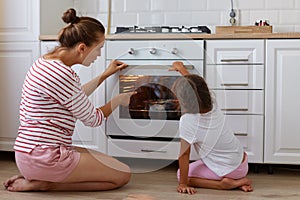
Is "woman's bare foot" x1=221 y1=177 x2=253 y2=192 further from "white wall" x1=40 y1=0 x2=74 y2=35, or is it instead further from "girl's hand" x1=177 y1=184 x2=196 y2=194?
"white wall" x1=40 y1=0 x2=74 y2=35

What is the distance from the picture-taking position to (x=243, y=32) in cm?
301

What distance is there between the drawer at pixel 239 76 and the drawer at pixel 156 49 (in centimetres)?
15

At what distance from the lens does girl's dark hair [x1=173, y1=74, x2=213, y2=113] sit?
98.1 inches

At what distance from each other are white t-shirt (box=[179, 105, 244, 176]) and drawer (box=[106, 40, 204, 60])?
1.59 feet

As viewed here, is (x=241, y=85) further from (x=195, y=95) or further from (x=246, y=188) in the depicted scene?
(x=246, y=188)

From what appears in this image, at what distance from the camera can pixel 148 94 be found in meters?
2.93

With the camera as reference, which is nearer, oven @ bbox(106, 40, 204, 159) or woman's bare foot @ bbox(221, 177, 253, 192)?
woman's bare foot @ bbox(221, 177, 253, 192)

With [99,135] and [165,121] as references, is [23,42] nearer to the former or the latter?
[99,135]

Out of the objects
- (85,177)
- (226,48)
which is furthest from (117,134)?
(226,48)

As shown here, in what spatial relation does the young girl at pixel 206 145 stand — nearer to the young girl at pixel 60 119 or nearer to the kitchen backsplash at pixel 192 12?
the young girl at pixel 60 119

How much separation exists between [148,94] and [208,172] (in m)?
0.62

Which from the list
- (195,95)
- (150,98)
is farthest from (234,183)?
(150,98)

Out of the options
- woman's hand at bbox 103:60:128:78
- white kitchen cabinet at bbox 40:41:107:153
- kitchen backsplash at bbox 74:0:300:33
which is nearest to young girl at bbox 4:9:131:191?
woman's hand at bbox 103:60:128:78

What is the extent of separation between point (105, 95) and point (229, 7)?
1.09 metres
